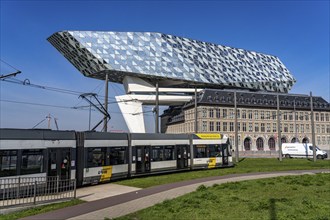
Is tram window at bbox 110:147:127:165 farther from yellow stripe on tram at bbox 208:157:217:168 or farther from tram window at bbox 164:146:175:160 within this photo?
yellow stripe on tram at bbox 208:157:217:168

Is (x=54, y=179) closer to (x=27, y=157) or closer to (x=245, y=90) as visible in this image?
(x=27, y=157)

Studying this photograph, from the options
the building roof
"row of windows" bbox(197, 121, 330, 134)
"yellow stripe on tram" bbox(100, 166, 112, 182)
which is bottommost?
"yellow stripe on tram" bbox(100, 166, 112, 182)

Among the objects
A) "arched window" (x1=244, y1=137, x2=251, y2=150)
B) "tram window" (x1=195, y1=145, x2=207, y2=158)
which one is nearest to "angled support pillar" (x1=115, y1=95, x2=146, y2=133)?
"arched window" (x1=244, y1=137, x2=251, y2=150)

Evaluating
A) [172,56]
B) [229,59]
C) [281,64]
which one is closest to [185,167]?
[172,56]

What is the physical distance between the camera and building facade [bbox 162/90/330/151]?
292ft

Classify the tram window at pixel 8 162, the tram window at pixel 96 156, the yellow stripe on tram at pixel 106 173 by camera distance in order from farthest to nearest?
the yellow stripe on tram at pixel 106 173
the tram window at pixel 96 156
the tram window at pixel 8 162

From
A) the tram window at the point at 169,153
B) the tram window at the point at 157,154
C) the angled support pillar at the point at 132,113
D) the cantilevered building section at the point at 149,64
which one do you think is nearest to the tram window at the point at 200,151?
the tram window at the point at 169,153

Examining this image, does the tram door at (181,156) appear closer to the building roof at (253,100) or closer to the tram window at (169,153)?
the tram window at (169,153)

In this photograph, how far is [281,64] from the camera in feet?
372

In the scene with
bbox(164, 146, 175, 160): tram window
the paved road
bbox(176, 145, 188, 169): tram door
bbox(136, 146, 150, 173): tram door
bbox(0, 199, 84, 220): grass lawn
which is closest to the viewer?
the paved road

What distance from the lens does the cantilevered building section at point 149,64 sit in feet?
242

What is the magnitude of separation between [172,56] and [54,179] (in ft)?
231

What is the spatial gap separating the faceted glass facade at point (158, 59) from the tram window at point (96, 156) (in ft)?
182

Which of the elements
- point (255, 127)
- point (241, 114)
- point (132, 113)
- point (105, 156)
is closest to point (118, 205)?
point (105, 156)
